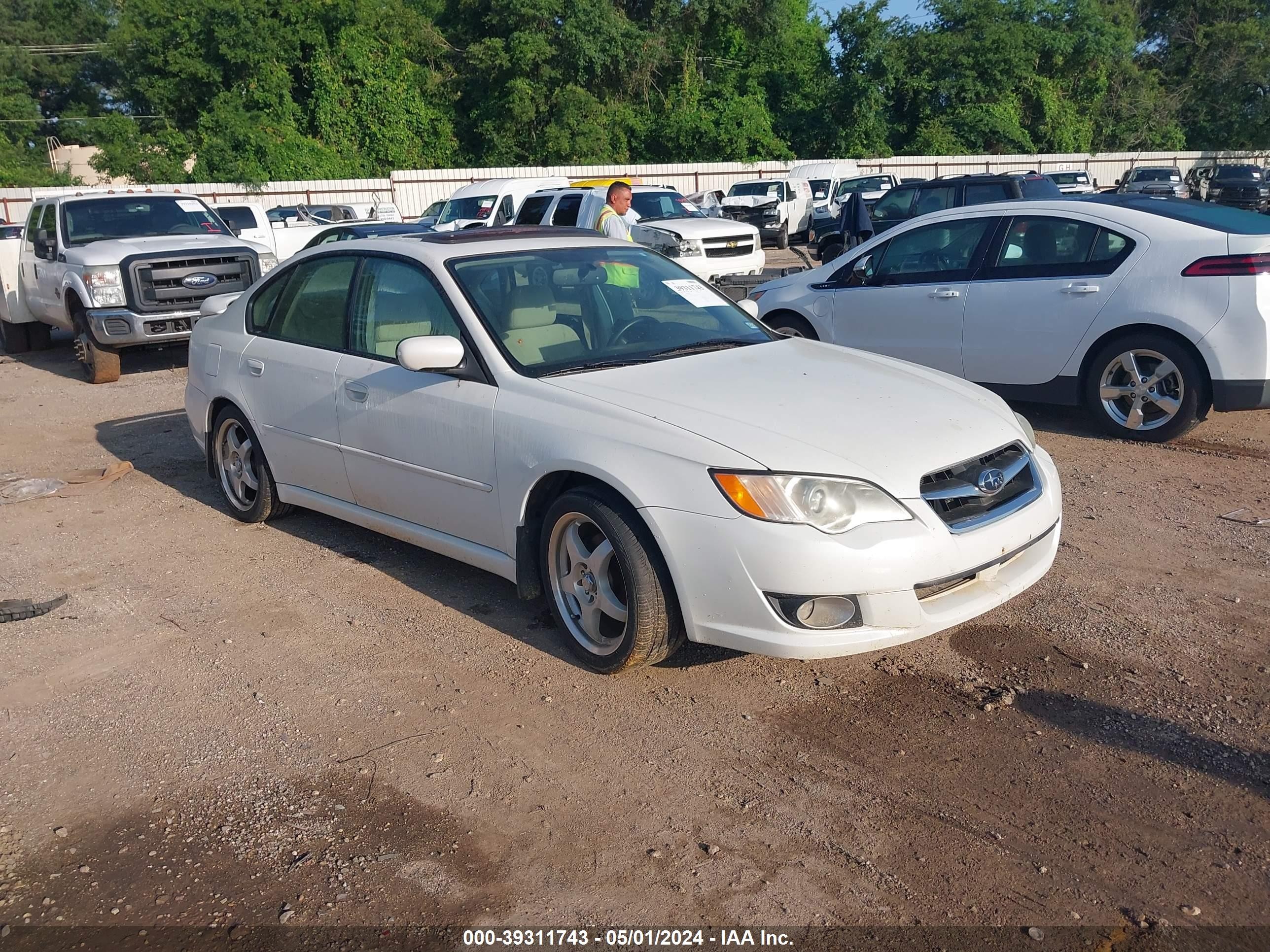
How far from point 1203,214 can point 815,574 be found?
533 centimetres

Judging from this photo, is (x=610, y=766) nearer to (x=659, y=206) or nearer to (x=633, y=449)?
(x=633, y=449)

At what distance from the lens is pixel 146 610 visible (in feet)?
17.0

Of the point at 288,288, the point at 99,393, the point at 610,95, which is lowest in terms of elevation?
the point at 99,393

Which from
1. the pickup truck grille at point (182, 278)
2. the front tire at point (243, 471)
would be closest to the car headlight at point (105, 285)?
the pickup truck grille at point (182, 278)

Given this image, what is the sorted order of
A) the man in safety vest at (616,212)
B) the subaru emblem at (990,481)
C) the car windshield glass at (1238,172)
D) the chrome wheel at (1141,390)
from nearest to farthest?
the subaru emblem at (990,481) → the chrome wheel at (1141,390) → the man in safety vest at (616,212) → the car windshield glass at (1238,172)

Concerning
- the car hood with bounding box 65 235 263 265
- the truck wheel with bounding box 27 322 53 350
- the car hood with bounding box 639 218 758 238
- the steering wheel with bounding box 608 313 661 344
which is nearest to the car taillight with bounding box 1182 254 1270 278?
the steering wheel with bounding box 608 313 661 344

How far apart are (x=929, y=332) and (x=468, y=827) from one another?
234 inches

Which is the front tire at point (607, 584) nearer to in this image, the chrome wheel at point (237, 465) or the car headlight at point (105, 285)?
the chrome wheel at point (237, 465)

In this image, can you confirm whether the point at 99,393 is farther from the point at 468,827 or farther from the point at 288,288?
the point at 468,827

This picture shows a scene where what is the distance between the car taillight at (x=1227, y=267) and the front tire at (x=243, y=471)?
574cm

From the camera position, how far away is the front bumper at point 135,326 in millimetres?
11195

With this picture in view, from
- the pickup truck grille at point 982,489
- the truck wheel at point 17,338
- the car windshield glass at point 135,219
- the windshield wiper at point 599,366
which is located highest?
the car windshield glass at point 135,219

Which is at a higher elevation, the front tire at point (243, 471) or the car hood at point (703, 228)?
the car hood at point (703, 228)

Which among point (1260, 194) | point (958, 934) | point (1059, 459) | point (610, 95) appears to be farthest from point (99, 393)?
point (610, 95)
